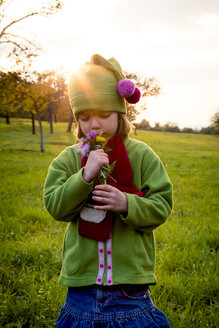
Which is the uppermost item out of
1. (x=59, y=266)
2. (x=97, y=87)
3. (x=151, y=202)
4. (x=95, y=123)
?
(x=97, y=87)

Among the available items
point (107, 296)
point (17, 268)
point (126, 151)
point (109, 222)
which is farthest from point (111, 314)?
point (17, 268)

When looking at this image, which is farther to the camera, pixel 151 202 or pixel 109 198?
pixel 151 202

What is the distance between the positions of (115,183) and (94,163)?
260 millimetres

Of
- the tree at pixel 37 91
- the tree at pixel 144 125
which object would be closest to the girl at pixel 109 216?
the tree at pixel 37 91

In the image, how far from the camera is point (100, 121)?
175cm

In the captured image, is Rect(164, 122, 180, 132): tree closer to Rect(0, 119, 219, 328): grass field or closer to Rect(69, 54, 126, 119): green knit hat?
Rect(0, 119, 219, 328): grass field

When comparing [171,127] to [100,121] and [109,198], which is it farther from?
[109,198]

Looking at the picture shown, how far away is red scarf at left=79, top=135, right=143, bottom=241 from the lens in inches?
65.3

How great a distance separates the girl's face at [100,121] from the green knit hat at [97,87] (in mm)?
36

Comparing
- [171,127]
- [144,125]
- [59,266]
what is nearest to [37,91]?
[59,266]

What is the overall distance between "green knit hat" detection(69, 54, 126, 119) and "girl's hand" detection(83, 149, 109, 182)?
355 millimetres

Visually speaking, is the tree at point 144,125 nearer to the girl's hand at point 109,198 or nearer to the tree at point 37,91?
the tree at point 37,91

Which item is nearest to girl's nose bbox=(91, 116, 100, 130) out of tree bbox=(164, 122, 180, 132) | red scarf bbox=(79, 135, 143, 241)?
red scarf bbox=(79, 135, 143, 241)

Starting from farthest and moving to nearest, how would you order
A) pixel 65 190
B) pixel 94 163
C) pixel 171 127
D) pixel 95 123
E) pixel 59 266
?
pixel 171 127
pixel 59 266
pixel 95 123
pixel 65 190
pixel 94 163
